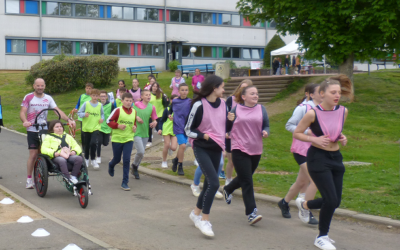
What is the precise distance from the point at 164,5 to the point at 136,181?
3575cm

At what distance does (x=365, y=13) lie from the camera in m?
18.7

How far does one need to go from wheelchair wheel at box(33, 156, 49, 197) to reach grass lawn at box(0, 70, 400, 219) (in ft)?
9.95

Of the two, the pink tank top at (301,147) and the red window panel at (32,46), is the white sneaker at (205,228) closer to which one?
the pink tank top at (301,147)

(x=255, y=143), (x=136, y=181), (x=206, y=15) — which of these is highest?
(x=206, y=15)

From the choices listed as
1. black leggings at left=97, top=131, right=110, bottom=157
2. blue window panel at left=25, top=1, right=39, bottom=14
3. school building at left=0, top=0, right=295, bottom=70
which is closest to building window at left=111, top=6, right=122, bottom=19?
school building at left=0, top=0, right=295, bottom=70

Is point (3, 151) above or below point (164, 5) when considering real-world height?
below

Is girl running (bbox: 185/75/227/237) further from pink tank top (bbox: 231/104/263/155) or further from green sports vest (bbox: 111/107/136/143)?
green sports vest (bbox: 111/107/136/143)

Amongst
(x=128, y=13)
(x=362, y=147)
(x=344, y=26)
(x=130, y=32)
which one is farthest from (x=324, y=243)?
(x=128, y=13)

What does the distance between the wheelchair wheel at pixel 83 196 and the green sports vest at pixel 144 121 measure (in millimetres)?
2191

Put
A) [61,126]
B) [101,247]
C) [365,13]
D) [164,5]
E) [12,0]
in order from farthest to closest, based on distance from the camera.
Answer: [164,5] → [12,0] → [365,13] → [61,126] → [101,247]

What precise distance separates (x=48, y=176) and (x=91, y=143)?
310cm

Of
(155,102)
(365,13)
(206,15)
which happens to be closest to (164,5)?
(206,15)

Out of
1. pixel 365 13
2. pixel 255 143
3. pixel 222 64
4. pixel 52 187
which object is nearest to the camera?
pixel 255 143

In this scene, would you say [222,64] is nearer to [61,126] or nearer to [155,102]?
[155,102]
